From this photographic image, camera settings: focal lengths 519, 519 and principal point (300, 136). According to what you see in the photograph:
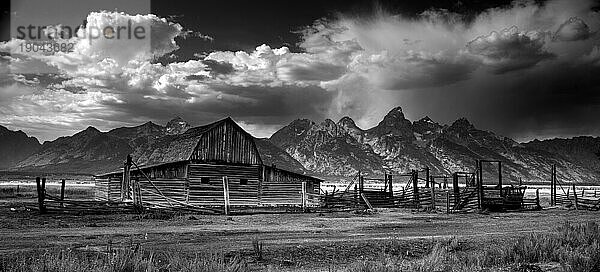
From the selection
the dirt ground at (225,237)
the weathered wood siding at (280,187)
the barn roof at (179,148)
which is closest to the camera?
the dirt ground at (225,237)

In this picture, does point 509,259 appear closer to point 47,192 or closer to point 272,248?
point 272,248

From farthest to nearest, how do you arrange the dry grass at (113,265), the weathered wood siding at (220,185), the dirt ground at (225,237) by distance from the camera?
the weathered wood siding at (220,185)
the dirt ground at (225,237)
the dry grass at (113,265)

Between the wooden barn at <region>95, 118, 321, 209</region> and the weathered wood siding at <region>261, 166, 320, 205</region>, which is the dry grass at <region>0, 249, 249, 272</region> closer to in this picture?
the wooden barn at <region>95, 118, 321, 209</region>

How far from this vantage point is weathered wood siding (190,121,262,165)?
1427 inches

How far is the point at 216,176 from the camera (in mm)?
36062

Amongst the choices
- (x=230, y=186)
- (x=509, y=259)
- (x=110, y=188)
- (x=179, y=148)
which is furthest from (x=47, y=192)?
(x=509, y=259)

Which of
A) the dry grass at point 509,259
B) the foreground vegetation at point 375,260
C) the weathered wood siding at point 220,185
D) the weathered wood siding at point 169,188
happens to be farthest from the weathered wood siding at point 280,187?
the dry grass at point 509,259

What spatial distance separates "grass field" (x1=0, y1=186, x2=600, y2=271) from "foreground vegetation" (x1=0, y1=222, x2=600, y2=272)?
0.02 m

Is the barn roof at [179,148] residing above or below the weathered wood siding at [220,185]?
above

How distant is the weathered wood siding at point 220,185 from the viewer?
34.8 meters

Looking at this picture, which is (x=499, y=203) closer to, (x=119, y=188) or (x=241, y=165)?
(x=241, y=165)

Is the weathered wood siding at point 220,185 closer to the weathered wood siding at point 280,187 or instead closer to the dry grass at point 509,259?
the weathered wood siding at point 280,187

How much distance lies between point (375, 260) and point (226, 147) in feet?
89.0

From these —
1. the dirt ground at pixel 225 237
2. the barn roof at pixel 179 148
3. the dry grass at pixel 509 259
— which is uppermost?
the barn roof at pixel 179 148
